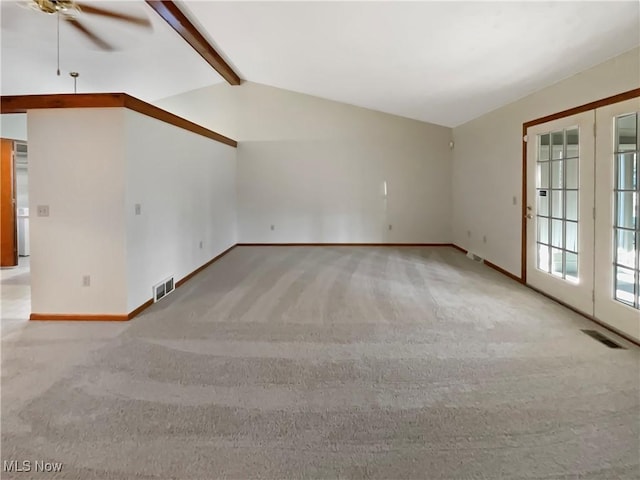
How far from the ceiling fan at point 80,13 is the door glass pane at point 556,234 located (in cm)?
508

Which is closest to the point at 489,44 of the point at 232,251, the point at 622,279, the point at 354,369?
the point at 622,279

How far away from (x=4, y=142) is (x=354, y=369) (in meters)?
6.82

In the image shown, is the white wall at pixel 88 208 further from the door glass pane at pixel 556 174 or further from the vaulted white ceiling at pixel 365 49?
the door glass pane at pixel 556 174

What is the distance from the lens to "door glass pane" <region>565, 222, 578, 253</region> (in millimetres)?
4087

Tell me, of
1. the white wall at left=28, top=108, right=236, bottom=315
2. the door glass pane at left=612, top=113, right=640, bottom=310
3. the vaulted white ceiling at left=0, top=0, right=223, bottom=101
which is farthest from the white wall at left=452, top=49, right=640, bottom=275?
the vaulted white ceiling at left=0, top=0, right=223, bottom=101

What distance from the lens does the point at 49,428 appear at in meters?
2.20

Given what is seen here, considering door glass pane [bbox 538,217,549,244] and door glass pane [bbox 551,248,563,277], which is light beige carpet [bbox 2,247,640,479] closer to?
door glass pane [bbox 551,248,563,277]

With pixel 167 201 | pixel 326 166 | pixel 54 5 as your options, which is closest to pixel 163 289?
pixel 167 201

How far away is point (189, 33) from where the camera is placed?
18.2 feet

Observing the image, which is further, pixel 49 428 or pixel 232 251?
pixel 232 251

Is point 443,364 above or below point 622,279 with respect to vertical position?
below

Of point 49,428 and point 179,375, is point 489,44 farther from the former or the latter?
point 49,428

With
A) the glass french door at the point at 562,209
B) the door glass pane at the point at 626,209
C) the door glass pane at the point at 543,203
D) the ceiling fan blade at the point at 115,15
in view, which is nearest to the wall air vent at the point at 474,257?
the glass french door at the point at 562,209

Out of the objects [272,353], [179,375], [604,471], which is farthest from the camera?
[272,353]
